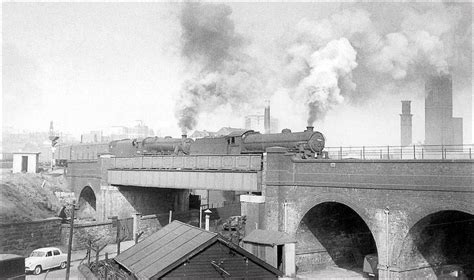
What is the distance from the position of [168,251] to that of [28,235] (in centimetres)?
1889

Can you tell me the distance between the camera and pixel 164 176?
105 feet

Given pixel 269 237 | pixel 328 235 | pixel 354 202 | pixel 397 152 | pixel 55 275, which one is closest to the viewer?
pixel 354 202

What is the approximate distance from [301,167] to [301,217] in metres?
2.76

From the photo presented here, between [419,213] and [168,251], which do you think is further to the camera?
[419,213]

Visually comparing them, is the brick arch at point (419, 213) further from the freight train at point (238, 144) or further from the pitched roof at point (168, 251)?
the pitched roof at point (168, 251)

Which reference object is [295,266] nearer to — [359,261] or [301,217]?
[301,217]

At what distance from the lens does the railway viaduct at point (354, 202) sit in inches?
789

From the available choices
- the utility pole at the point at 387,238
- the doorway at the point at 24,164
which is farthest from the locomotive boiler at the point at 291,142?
the doorway at the point at 24,164

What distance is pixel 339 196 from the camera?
22.8 meters

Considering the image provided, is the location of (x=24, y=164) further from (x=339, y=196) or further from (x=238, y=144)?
(x=339, y=196)

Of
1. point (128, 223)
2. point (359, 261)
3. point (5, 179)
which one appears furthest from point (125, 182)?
point (359, 261)

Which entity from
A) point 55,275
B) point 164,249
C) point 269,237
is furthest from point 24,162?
point 164,249

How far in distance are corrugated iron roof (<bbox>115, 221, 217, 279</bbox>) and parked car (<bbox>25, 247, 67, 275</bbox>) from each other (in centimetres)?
1142

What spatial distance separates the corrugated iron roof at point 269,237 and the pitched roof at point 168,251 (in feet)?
29.3
